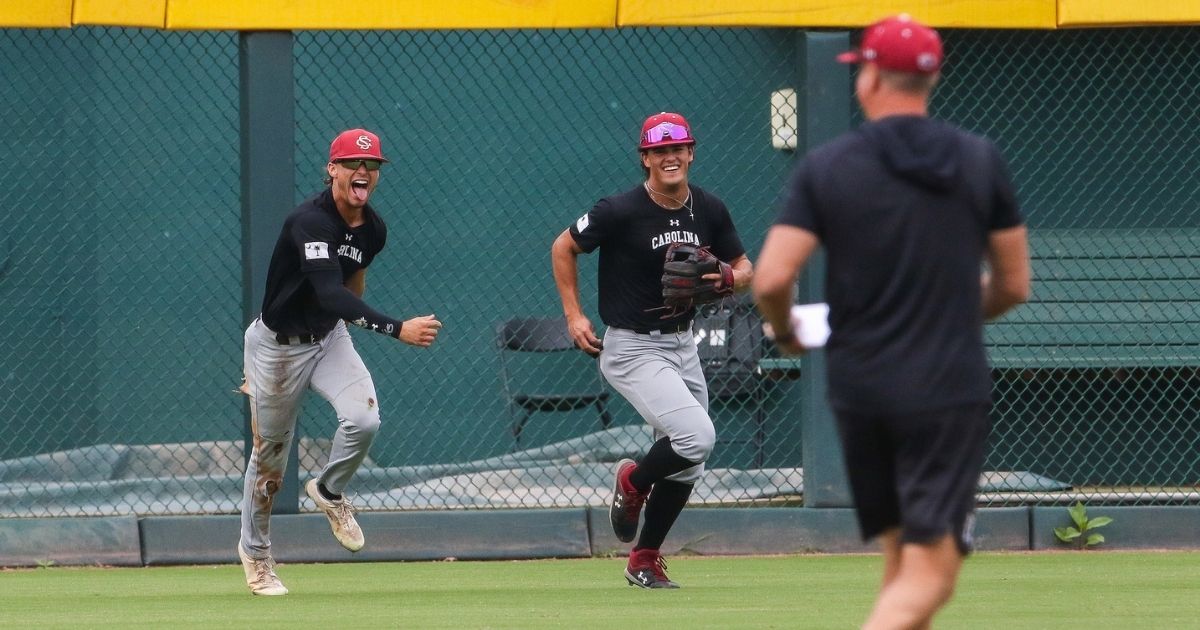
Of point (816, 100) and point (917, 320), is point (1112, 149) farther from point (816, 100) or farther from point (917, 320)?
point (917, 320)

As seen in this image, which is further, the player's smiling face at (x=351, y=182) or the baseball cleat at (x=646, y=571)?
the baseball cleat at (x=646, y=571)

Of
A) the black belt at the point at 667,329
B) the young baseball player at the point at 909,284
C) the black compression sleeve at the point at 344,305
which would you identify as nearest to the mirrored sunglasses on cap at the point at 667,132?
the black belt at the point at 667,329

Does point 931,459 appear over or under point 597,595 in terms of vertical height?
over

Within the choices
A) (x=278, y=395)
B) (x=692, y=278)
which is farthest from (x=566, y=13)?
(x=278, y=395)

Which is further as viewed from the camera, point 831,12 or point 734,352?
point 734,352

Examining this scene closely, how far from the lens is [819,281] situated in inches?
371

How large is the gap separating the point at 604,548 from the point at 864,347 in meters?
5.83

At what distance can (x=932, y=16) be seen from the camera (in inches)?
365

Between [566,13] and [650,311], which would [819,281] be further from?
[650,311]

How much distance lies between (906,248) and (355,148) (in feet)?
13.1

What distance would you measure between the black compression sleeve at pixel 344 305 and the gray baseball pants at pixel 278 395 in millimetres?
428

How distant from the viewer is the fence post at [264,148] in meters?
9.12

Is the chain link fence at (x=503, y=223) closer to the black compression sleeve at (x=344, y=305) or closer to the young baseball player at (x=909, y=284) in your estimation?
the black compression sleeve at (x=344, y=305)

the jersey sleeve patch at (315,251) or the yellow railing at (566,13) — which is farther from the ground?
the yellow railing at (566,13)
